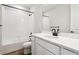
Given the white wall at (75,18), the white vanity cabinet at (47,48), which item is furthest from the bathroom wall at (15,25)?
the white wall at (75,18)

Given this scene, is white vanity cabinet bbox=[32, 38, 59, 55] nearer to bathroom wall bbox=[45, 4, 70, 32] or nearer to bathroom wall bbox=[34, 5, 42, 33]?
bathroom wall bbox=[45, 4, 70, 32]

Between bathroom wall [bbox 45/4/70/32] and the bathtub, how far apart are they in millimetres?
1292

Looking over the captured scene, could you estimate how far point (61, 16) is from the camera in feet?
5.19

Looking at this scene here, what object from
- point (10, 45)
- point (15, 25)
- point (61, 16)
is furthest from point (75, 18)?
point (10, 45)

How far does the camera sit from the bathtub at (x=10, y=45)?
2025 millimetres

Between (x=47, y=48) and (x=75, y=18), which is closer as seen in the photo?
(x=47, y=48)

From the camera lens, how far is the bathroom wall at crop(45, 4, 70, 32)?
1.47 m

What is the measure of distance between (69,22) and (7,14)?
72.5 inches

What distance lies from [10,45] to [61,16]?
5.96 ft

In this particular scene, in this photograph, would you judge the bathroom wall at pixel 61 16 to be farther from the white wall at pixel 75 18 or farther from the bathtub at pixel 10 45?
the bathtub at pixel 10 45

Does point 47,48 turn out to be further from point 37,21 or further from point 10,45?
point 10,45

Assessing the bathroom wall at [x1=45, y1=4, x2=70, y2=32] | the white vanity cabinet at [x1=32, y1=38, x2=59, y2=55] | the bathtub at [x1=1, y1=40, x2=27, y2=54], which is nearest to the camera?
→ the white vanity cabinet at [x1=32, y1=38, x2=59, y2=55]

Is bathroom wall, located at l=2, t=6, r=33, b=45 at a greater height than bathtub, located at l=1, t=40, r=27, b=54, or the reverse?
bathroom wall, located at l=2, t=6, r=33, b=45

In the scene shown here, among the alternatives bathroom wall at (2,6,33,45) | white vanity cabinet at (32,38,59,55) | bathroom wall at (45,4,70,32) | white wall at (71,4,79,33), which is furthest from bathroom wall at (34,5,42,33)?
white wall at (71,4,79,33)
